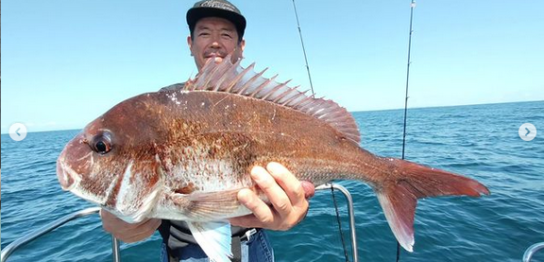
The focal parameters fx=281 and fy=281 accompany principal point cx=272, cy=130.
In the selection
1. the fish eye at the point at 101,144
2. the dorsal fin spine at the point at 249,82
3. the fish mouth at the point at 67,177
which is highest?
the dorsal fin spine at the point at 249,82

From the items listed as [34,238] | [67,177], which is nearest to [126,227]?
[67,177]

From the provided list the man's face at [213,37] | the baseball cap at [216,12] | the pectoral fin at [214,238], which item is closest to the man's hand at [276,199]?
the pectoral fin at [214,238]

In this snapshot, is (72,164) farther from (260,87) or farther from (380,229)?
(380,229)

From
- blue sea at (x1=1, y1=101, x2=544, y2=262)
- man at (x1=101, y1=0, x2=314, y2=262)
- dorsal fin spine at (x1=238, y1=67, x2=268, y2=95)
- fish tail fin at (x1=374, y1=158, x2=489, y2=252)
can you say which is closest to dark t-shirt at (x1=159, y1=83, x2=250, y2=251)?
man at (x1=101, y1=0, x2=314, y2=262)

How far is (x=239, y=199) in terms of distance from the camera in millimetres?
1910

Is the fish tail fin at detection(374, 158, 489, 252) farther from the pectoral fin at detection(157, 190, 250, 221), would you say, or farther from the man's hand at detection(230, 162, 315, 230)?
the pectoral fin at detection(157, 190, 250, 221)

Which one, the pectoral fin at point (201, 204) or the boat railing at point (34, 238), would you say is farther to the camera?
the boat railing at point (34, 238)

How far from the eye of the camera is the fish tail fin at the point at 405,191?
2127 mm

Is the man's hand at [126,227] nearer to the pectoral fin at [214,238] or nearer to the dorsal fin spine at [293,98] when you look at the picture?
the pectoral fin at [214,238]

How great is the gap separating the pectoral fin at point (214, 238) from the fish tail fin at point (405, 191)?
1.25 m

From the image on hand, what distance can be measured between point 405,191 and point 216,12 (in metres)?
2.76

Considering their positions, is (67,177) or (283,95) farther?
(283,95)

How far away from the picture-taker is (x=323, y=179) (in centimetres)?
215

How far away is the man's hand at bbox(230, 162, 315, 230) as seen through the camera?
1915 millimetres
